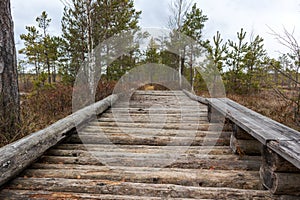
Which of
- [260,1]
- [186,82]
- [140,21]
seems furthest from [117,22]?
[260,1]

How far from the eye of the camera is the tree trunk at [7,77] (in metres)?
2.30

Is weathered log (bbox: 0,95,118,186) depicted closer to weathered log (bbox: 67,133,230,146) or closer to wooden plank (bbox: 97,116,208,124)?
weathered log (bbox: 67,133,230,146)

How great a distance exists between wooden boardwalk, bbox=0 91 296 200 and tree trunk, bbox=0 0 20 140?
0.62 metres

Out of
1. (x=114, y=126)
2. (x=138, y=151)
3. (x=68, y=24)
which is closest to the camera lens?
(x=138, y=151)

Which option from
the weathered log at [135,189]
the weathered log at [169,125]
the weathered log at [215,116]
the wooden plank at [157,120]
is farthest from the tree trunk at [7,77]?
the weathered log at [215,116]

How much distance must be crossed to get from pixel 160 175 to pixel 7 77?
84.9 inches

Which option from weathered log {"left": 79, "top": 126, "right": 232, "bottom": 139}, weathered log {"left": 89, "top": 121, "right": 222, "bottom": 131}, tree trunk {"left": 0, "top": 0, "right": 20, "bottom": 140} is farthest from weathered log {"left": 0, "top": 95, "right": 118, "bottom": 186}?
weathered log {"left": 89, "top": 121, "right": 222, "bottom": 131}

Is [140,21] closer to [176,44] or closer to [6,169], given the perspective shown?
[176,44]

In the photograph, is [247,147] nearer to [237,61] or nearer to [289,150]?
[289,150]

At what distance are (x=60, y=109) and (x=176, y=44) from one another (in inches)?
481

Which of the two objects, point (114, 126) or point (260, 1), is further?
point (260, 1)

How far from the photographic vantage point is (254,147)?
2102mm

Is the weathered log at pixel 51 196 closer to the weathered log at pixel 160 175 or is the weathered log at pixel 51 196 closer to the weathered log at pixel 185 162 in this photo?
the weathered log at pixel 160 175

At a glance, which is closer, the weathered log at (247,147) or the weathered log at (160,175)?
the weathered log at (160,175)
